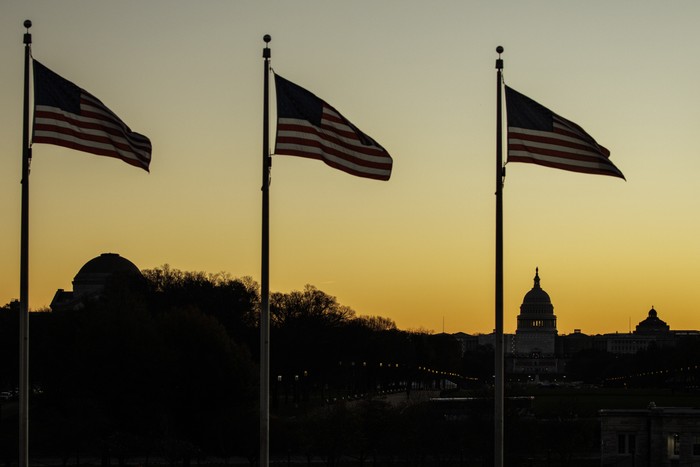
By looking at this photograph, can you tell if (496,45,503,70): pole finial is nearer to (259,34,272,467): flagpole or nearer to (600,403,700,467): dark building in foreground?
(259,34,272,467): flagpole

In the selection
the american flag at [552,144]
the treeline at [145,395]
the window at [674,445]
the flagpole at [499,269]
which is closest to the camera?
the american flag at [552,144]

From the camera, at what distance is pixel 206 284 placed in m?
158

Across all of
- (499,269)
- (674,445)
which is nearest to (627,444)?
(674,445)

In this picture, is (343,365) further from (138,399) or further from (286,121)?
(286,121)

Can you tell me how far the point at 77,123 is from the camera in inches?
1516

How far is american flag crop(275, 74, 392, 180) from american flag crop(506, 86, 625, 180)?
335cm

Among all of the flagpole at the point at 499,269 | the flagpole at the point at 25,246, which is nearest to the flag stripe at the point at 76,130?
the flagpole at the point at 25,246

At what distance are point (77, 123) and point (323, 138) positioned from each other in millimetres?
5996

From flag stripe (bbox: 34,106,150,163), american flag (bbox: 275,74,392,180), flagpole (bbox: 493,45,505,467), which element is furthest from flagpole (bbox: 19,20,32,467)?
flagpole (bbox: 493,45,505,467)

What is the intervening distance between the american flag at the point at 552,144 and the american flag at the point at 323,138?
11.0ft

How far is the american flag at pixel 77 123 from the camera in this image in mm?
38250

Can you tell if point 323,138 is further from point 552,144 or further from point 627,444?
point 627,444

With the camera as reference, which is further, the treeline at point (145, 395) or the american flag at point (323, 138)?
the treeline at point (145, 395)

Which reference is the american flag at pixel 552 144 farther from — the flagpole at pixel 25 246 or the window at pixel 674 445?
the window at pixel 674 445
